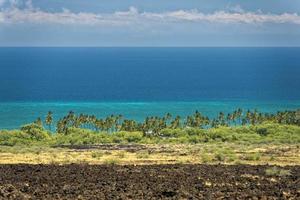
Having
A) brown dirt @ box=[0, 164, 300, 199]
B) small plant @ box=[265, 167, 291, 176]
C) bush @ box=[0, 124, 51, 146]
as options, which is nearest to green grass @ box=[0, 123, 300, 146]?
bush @ box=[0, 124, 51, 146]

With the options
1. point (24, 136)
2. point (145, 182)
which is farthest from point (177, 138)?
point (145, 182)

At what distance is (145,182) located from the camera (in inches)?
1168

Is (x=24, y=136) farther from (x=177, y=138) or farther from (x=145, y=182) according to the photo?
(x=145, y=182)

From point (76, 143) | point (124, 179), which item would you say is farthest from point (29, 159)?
point (76, 143)

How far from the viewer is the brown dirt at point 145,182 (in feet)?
84.9

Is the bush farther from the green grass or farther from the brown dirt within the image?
the brown dirt

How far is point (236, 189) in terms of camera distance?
27703mm

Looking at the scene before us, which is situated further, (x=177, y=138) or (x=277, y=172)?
(x=177, y=138)

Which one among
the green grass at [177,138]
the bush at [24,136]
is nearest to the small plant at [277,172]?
the green grass at [177,138]

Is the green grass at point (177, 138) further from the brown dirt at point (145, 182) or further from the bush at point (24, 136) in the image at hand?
the brown dirt at point (145, 182)

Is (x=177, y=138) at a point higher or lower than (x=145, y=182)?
lower

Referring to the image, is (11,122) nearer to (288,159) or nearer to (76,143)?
(76,143)

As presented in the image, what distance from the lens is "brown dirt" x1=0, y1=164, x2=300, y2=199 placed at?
84.9 feet

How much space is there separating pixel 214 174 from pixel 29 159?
1940 cm
